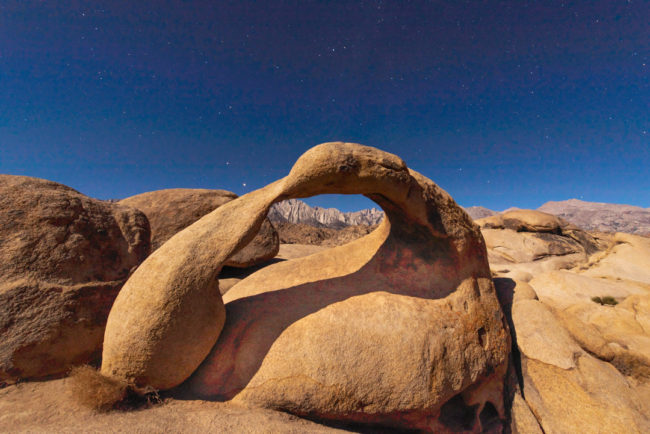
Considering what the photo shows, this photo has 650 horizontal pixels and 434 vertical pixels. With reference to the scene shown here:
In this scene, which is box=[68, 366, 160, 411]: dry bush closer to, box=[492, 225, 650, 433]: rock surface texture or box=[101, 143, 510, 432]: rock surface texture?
box=[101, 143, 510, 432]: rock surface texture

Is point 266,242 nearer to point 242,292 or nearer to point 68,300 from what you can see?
point 242,292

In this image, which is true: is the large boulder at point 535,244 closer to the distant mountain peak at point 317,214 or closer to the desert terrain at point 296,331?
the desert terrain at point 296,331

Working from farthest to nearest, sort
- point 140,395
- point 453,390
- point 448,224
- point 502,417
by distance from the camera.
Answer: point 448,224, point 502,417, point 453,390, point 140,395

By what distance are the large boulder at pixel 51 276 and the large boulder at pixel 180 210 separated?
1.60 meters

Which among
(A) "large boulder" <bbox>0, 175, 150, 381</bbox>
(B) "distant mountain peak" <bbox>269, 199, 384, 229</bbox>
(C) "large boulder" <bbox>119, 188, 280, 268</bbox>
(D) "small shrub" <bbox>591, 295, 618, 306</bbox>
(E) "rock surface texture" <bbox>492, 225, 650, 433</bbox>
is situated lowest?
(E) "rock surface texture" <bbox>492, 225, 650, 433</bbox>

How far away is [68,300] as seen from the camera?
210cm

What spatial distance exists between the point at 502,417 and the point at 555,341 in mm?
1244

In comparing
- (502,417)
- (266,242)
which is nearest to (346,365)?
Result: (502,417)

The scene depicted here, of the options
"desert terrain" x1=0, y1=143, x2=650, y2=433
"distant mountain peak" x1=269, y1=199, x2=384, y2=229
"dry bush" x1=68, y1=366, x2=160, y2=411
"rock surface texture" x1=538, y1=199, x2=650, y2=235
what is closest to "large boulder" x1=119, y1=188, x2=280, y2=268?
"desert terrain" x1=0, y1=143, x2=650, y2=433

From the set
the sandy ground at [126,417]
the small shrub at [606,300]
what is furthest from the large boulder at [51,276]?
the small shrub at [606,300]

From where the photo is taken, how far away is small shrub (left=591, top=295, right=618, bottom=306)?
4340 mm

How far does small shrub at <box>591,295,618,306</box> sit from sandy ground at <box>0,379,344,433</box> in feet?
17.9

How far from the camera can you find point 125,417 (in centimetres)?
168

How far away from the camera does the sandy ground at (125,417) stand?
155cm
